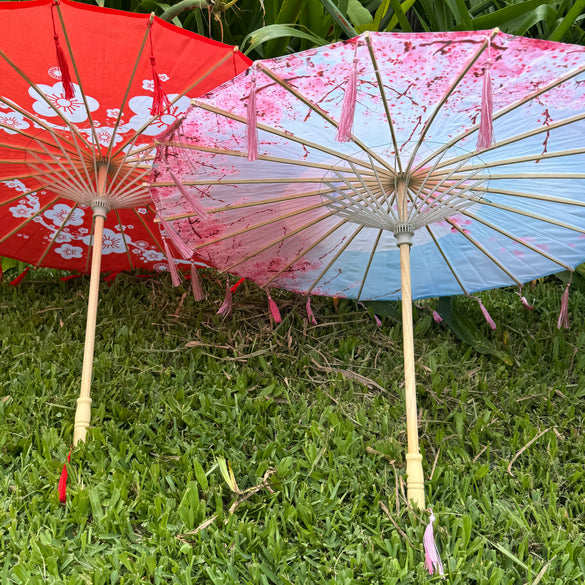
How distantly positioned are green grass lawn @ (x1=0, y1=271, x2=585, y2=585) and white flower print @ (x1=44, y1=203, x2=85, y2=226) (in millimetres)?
489

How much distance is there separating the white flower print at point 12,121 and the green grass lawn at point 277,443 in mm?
959

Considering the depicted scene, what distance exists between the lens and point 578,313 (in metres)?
3.01

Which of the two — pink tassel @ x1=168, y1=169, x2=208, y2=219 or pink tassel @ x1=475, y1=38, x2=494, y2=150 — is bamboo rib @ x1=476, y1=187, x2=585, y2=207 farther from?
pink tassel @ x1=168, y1=169, x2=208, y2=219

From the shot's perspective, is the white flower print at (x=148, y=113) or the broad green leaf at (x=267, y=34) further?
the broad green leaf at (x=267, y=34)

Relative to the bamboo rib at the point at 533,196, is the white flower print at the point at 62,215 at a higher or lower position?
higher

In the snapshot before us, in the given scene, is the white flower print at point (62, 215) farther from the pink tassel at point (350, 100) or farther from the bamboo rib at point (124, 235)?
the pink tassel at point (350, 100)

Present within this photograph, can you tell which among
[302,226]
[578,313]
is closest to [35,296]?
[302,226]

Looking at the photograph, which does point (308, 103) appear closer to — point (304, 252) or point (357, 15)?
point (304, 252)

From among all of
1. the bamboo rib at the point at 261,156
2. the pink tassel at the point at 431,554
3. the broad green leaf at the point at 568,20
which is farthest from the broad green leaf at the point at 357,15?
the pink tassel at the point at 431,554

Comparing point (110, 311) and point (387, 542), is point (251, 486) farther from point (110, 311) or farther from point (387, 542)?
point (110, 311)

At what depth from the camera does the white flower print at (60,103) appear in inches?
78.7

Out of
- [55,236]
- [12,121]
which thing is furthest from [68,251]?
[12,121]

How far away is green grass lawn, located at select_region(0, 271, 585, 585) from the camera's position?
1.61 meters

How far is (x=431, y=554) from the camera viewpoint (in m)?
1.55
